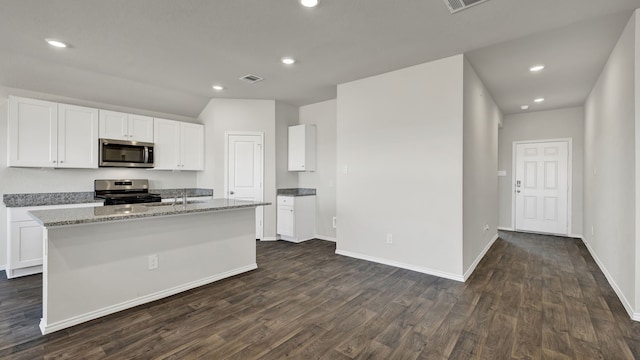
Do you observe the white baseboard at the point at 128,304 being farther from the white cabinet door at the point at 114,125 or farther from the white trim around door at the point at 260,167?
the white cabinet door at the point at 114,125

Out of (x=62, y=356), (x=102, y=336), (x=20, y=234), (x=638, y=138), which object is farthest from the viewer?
(x=20, y=234)

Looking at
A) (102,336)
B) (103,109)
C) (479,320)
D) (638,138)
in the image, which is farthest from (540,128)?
(103,109)

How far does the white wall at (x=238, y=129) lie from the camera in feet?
17.1

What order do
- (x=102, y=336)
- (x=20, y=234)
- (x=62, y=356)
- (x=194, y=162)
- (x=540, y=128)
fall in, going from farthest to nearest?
(x=540, y=128) → (x=194, y=162) → (x=20, y=234) → (x=102, y=336) → (x=62, y=356)

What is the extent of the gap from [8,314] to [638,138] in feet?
18.0

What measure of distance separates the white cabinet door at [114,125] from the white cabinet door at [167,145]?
43 centimetres

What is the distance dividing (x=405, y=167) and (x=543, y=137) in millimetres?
4230

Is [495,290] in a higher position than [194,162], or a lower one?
lower

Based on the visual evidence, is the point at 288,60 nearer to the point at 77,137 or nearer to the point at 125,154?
the point at 125,154

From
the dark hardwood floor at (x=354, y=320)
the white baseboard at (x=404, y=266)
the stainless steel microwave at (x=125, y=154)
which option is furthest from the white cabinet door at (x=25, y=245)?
the white baseboard at (x=404, y=266)

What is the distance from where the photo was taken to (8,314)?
2.52 meters

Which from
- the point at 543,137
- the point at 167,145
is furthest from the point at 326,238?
the point at 543,137

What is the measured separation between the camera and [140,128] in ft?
15.4

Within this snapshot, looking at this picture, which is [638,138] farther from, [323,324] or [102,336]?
[102,336]
